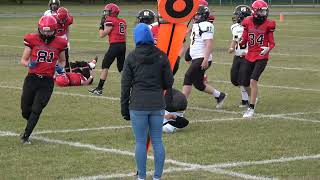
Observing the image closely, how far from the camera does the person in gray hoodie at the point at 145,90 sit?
26.5 feet

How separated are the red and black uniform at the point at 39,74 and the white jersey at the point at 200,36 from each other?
335 centimetres

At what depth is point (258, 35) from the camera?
13.4 metres

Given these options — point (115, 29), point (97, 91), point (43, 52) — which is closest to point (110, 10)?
point (115, 29)

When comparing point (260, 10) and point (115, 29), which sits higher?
point (260, 10)

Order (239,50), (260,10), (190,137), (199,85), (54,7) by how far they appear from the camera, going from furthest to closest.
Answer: (54,7) < (239,50) < (199,85) < (260,10) < (190,137)

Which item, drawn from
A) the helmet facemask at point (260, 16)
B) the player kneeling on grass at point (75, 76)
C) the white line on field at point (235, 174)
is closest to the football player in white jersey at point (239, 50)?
the helmet facemask at point (260, 16)

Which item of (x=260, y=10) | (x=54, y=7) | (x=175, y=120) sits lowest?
(x=175, y=120)

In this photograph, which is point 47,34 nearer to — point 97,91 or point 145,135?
point 145,135

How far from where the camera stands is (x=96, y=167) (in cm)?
917

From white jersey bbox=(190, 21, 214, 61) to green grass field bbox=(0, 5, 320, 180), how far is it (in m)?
1.08

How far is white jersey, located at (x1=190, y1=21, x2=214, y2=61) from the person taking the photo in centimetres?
1348

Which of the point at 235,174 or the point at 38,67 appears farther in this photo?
the point at 38,67

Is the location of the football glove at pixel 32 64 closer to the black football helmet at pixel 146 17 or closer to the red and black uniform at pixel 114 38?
the black football helmet at pixel 146 17

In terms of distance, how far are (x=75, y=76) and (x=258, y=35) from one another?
5762mm
